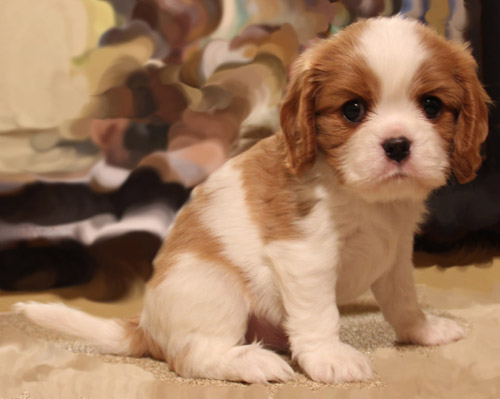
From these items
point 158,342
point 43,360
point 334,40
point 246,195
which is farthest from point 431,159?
point 43,360

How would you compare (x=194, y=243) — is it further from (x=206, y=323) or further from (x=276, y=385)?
(x=276, y=385)

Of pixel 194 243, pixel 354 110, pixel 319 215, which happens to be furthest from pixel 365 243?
pixel 194 243

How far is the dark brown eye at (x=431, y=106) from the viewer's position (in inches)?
87.8

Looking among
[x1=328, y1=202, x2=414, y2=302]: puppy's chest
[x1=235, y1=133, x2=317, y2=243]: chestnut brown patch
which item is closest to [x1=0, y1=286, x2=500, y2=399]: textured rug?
[x1=328, y1=202, x2=414, y2=302]: puppy's chest

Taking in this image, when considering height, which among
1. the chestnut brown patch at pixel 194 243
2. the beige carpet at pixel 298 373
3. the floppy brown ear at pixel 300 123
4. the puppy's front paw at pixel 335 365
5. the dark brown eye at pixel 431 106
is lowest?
the beige carpet at pixel 298 373

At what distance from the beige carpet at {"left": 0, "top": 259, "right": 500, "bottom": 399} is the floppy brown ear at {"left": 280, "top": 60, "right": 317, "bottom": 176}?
0.73m

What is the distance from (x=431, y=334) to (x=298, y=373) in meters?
0.59

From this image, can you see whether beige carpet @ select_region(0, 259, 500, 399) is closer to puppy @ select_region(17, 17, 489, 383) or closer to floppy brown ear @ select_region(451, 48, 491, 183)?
puppy @ select_region(17, 17, 489, 383)

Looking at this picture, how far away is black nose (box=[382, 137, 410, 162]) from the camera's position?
211cm

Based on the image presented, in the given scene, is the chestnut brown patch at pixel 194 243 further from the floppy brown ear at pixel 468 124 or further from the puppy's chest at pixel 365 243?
the floppy brown ear at pixel 468 124

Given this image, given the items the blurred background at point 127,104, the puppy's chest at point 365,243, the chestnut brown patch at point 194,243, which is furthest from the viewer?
the blurred background at point 127,104

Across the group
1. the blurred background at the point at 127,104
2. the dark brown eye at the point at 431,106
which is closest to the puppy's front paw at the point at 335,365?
the dark brown eye at the point at 431,106

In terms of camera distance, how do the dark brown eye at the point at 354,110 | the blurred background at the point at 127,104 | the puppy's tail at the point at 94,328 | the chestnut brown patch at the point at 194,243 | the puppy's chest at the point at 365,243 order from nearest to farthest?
the dark brown eye at the point at 354,110, the puppy's chest at the point at 365,243, the chestnut brown patch at the point at 194,243, the puppy's tail at the point at 94,328, the blurred background at the point at 127,104

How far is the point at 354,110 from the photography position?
2232 millimetres
